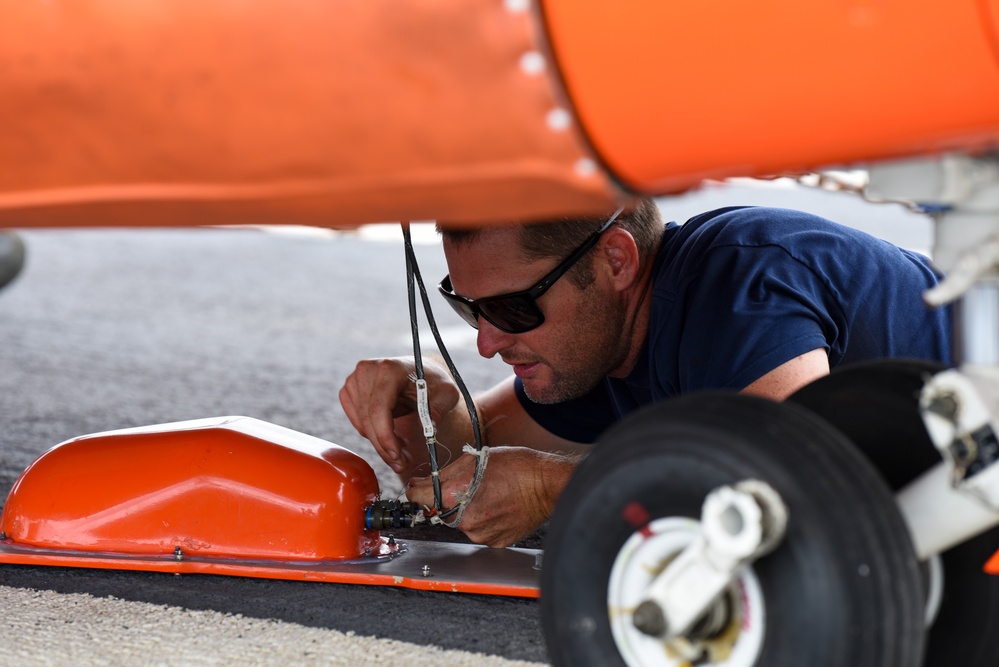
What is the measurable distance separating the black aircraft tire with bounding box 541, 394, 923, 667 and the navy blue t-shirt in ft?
1.45

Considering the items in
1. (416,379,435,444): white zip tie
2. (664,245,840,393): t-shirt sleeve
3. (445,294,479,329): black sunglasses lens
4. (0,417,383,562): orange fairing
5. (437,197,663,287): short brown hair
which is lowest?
(0,417,383,562): orange fairing

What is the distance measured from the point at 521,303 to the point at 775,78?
792mm

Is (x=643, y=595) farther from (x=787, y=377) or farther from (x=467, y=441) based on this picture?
(x=467, y=441)

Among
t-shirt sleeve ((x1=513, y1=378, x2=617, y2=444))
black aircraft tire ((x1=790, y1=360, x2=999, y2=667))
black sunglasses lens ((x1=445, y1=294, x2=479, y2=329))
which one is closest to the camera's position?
black aircraft tire ((x1=790, y1=360, x2=999, y2=667))

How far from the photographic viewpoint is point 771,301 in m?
1.19

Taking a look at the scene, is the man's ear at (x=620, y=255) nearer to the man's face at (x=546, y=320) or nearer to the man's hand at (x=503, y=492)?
the man's face at (x=546, y=320)

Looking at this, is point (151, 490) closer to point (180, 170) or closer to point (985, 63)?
point (180, 170)

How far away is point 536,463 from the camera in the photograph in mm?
1377

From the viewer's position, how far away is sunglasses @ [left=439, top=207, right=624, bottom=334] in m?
1.34

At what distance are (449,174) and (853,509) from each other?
305mm

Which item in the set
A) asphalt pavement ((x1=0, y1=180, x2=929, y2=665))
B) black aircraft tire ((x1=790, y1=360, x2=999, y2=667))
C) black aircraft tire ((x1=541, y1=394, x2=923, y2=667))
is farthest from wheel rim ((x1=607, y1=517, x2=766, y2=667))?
asphalt pavement ((x1=0, y1=180, x2=929, y2=665))

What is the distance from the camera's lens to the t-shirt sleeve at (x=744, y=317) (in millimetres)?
1148

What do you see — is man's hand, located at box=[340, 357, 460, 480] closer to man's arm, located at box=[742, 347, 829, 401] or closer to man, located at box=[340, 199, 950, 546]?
man, located at box=[340, 199, 950, 546]

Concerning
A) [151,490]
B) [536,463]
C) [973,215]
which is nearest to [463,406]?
[536,463]
